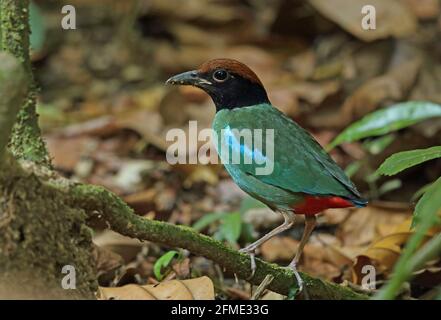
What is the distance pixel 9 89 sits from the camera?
115 inches

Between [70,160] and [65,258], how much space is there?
414cm

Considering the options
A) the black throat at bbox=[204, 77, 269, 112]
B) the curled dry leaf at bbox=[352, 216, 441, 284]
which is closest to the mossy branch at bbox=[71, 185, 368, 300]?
the curled dry leaf at bbox=[352, 216, 441, 284]

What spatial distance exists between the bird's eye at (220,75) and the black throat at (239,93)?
1.1 inches

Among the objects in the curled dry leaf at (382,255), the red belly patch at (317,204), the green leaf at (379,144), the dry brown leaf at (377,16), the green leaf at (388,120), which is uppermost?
the dry brown leaf at (377,16)

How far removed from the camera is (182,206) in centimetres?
666

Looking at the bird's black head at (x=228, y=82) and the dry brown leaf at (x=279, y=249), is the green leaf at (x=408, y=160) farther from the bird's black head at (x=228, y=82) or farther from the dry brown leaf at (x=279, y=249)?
the dry brown leaf at (x=279, y=249)

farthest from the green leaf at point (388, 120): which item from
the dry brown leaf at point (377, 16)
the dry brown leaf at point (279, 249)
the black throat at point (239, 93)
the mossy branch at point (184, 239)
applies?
the dry brown leaf at point (377, 16)

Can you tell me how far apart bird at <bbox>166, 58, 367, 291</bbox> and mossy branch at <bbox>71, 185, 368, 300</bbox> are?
9cm

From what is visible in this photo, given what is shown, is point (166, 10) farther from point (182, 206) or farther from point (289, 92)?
point (182, 206)

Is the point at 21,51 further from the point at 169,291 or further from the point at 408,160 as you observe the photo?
the point at 408,160

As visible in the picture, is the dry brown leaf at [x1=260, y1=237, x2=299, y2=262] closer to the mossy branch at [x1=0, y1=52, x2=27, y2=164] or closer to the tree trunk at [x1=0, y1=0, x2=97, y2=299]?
the tree trunk at [x1=0, y1=0, x2=97, y2=299]

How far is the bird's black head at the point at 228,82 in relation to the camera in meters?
4.64

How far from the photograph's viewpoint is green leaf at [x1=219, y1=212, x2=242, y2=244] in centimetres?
519

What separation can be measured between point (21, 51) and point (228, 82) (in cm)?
111
